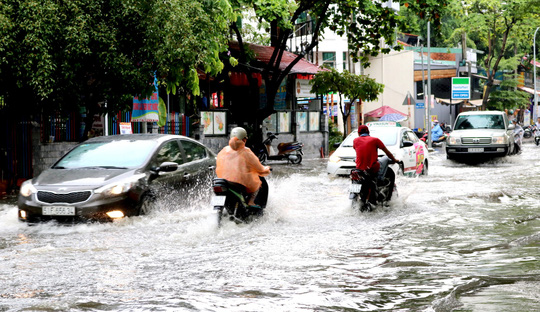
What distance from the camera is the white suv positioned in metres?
24.5

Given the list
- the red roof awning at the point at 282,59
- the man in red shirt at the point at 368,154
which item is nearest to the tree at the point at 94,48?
the man in red shirt at the point at 368,154

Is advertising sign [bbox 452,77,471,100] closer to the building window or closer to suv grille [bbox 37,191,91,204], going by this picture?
the building window

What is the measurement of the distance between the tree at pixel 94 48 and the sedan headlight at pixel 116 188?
14.2ft

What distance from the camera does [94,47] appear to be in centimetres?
1442

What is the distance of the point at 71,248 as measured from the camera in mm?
8305

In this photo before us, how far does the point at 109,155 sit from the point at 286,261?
4.54 meters

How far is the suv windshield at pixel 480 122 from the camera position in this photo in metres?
25.8

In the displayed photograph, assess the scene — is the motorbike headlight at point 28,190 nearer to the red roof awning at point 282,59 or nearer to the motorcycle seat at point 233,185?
the motorcycle seat at point 233,185

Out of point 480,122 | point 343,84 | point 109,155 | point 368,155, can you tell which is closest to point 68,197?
point 109,155

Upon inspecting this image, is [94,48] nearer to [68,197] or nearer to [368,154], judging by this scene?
[68,197]

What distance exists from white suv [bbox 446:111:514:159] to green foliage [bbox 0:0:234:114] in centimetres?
1175

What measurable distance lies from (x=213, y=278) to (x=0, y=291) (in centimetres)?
182

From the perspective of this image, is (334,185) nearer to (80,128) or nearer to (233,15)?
(233,15)

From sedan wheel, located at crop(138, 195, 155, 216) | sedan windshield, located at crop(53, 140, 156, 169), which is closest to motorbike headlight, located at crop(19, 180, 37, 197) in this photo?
sedan windshield, located at crop(53, 140, 156, 169)
